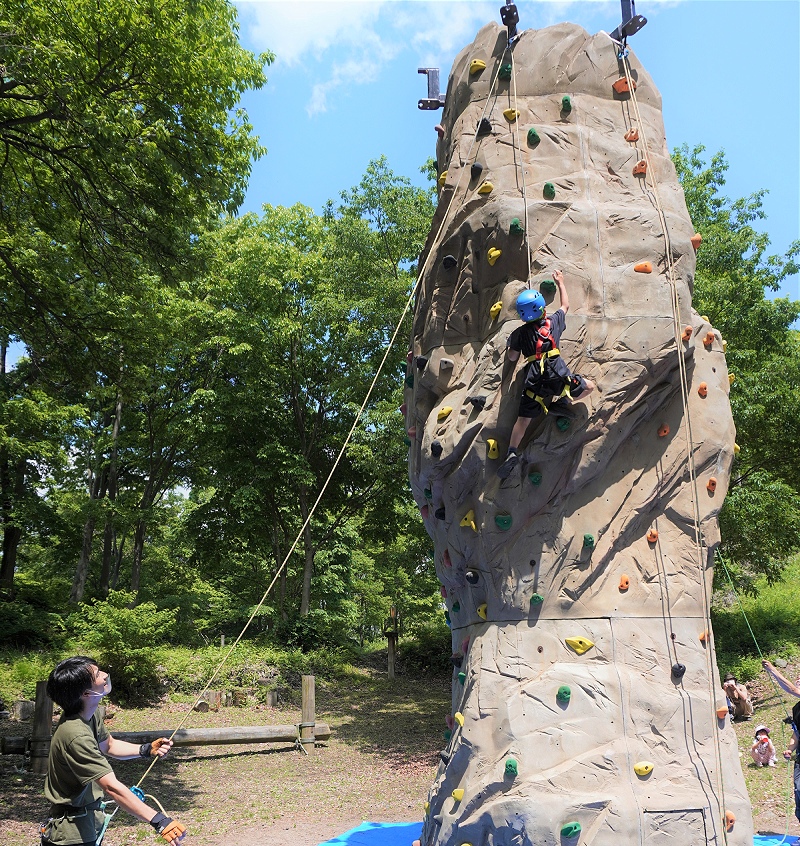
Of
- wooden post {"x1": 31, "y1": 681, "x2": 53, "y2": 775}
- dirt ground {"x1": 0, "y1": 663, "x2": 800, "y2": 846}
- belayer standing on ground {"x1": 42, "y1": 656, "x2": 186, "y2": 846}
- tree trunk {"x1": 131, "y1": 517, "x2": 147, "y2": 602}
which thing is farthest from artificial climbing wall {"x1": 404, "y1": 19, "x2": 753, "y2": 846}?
tree trunk {"x1": 131, "y1": 517, "x2": 147, "y2": 602}

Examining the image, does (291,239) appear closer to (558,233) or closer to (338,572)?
(338,572)

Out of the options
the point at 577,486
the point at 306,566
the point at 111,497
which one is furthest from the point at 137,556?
the point at 577,486

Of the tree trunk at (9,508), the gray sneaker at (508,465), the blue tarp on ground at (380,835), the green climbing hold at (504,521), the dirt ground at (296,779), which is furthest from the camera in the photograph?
the tree trunk at (9,508)

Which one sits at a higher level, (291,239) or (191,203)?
(291,239)

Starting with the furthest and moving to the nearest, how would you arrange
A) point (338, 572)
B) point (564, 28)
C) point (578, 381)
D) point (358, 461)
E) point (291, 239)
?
point (338, 572) → point (291, 239) → point (358, 461) → point (564, 28) → point (578, 381)

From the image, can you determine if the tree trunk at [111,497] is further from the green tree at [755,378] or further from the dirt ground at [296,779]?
the green tree at [755,378]

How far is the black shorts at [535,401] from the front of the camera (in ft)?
19.4

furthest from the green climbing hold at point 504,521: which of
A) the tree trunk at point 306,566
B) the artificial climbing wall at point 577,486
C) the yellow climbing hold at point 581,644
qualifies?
the tree trunk at point 306,566

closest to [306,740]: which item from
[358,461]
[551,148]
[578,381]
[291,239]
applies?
[358,461]

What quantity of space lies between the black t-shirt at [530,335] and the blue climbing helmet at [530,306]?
11 centimetres

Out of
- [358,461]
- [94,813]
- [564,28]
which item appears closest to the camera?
[94,813]

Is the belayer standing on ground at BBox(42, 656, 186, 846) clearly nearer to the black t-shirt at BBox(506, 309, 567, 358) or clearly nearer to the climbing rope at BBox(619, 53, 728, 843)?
the black t-shirt at BBox(506, 309, 567, 358)

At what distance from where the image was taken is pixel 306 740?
13586 mm

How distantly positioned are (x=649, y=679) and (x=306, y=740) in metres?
9.29
